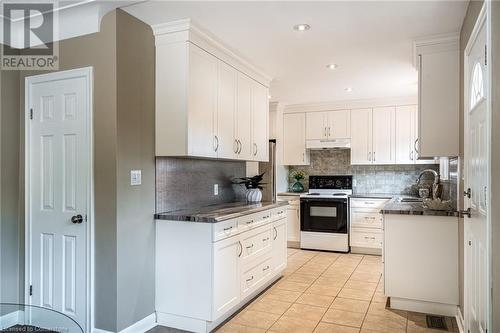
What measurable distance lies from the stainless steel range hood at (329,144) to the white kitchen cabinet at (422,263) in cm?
279

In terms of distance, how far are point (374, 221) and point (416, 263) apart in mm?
2317

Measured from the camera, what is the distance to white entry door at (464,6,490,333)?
195cm

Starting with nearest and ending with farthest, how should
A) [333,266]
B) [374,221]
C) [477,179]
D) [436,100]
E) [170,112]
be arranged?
[477,179] < [170,112] < [436,100] < [333,266] < [374,221]

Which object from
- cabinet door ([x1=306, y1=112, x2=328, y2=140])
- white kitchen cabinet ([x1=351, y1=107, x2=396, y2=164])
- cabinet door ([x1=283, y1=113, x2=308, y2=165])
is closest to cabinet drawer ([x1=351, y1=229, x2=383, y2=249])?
white kitchen cabinet ([x1=351, y1=107, x2=396, y2=164])

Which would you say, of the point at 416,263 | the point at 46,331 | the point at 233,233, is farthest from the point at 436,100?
the point at 46,331

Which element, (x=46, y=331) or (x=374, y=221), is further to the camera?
(x=374, y=221)

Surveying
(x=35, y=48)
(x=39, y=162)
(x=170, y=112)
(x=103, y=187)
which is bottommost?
(x=103, y=187)

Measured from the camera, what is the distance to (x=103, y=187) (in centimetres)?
266

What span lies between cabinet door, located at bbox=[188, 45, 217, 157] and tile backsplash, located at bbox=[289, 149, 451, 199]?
3.62 m

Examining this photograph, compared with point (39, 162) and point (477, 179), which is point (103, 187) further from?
point (477, 179)

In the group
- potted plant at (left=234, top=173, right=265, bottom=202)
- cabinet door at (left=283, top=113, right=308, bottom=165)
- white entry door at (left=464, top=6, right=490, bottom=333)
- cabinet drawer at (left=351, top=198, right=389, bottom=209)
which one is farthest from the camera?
cabinet door at (left=283, top=113, right=308, bottom=165)

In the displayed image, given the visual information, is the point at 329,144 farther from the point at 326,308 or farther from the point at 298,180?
the point at 326,308

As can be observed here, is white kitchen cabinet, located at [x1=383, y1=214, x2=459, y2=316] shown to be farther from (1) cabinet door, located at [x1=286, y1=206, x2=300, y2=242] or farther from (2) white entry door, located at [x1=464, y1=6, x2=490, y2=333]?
(1) cabinet door, located at [x1=286, y1=206, x2=300, y2=242]

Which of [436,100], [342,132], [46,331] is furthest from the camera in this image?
[342,132]
